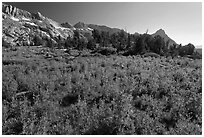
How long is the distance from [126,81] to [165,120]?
112 inches

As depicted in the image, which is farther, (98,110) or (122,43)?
(122,43)

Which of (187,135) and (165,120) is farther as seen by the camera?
(165,120)

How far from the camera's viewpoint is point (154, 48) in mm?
58719

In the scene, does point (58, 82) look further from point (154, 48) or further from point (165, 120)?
point (154, 48)

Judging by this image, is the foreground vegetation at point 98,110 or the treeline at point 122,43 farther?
the treeline at point 122,43

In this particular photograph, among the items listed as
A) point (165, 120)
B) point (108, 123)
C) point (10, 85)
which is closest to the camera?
point (108, 123)

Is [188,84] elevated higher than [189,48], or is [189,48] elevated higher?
[189,48]

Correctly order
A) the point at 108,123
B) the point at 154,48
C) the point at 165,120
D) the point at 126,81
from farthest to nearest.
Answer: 1. the point at 154,48
2. the point at 126,81
3. the point at 165,120
4. the point at 108,123

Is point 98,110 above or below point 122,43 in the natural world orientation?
below

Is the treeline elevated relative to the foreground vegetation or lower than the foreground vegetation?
elevated

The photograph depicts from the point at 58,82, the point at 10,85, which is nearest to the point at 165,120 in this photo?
the point at 58,82

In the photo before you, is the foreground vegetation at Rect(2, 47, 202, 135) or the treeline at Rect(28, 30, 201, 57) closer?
the foreground vegetation at Rect(2, 47, 202, 135)

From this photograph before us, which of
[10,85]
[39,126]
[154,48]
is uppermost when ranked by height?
[154,48]

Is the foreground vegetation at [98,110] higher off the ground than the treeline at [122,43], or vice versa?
the treeline at [122,43]
